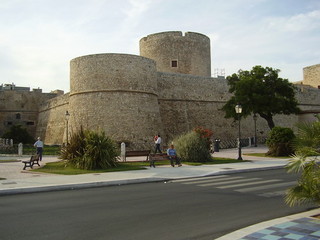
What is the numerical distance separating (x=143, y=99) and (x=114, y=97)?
2.19m

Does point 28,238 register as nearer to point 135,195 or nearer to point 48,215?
point 48,215

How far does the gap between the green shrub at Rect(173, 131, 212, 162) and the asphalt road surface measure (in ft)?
23.1

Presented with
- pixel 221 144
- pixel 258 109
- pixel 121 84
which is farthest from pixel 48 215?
pixel 221 144

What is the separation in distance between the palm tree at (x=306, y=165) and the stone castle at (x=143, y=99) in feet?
59.7

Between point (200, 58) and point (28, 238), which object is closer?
point (28, 238)

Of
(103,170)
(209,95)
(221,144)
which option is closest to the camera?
(103,170)

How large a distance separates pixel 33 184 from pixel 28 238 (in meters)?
5.49

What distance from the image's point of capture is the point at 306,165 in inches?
211

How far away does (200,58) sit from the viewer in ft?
109

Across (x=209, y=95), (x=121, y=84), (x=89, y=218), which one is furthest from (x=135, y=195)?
(x=209, y=95)

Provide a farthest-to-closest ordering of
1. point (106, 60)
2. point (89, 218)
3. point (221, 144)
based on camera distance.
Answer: point (221, 144), point (106, 60), point (89, 218)

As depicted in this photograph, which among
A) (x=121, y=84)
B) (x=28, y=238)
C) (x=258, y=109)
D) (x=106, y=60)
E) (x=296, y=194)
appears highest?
(x=106, y=60)

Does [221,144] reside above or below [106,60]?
below

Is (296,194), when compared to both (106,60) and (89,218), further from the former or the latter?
(106,60)
